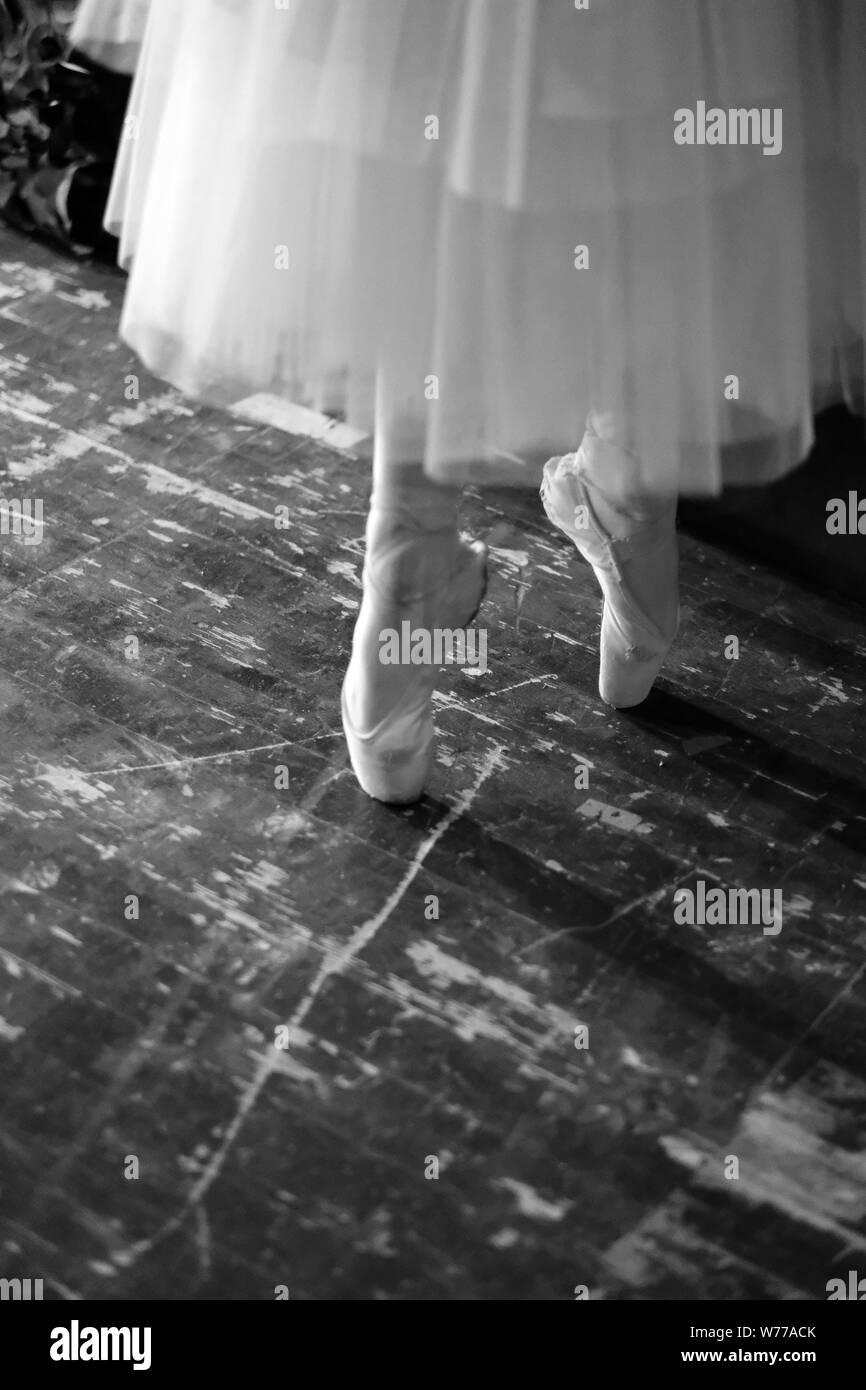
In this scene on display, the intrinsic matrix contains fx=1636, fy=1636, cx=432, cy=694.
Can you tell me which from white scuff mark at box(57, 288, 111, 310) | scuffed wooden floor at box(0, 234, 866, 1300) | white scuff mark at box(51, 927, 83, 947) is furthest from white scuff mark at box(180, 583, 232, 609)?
white scuff mark at box(57, 288, 111, 310)

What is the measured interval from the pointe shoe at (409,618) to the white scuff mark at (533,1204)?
39 centimetres

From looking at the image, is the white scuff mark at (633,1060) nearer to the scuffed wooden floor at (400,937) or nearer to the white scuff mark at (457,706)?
the scuffed wooden floor at (400,937)

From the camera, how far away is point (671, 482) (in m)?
1.19

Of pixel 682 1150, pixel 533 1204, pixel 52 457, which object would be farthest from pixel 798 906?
pixel 52 457

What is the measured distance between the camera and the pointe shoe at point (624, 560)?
55.9 inches

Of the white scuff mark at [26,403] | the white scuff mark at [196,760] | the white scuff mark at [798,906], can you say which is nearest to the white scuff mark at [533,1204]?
the white scuff mark at [798,906]

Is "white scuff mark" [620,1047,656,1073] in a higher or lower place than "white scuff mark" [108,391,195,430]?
lower

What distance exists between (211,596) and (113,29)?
56cm

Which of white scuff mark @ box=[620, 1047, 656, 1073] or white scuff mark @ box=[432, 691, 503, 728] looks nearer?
white scuff mark @ box=[620, 1047, 656, 1073]

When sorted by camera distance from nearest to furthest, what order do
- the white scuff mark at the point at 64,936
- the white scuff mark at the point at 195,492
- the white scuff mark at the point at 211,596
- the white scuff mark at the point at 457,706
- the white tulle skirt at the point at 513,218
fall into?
the white tulle skirt at the point at 513,218
the white scuff mark at the point at 64,936
the white scuff mark at the point at 457,706
the white scuff mark at the point at 211,596
the white scuff mark at the point at 195,492

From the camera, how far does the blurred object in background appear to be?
2162mm

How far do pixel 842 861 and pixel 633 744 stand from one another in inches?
8.7

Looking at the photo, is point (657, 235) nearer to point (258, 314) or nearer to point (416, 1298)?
point (258, 314)

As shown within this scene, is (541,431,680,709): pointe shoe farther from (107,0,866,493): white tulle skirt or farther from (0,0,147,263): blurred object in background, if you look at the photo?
(0,0,147,263): blurred object in background
